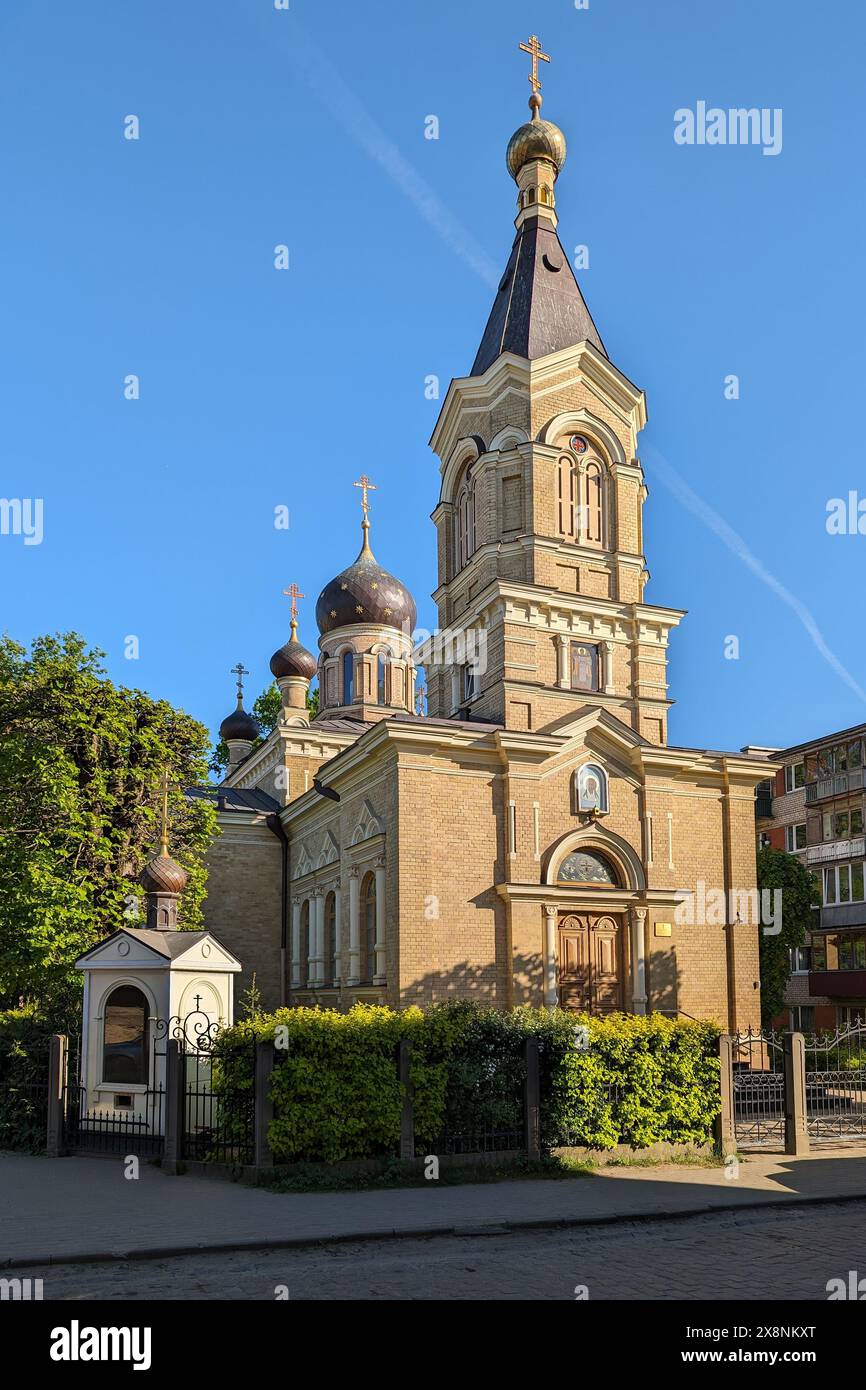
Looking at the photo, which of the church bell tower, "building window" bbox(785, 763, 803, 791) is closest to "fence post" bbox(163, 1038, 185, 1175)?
the church bell tower

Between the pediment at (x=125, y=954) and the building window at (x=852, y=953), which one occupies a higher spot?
the pediment at (x=125, y=954)

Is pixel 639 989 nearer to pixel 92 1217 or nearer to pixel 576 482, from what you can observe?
pixel 576 482

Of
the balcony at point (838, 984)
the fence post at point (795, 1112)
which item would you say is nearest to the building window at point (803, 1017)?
the balcony at point (838, 984)

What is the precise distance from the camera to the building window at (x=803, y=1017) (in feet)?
139

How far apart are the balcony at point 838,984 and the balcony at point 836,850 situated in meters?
3.84

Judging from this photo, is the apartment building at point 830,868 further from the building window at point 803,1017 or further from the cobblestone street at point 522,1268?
the cobblestone street at point 522,1268

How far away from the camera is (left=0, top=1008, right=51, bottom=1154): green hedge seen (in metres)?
15.7

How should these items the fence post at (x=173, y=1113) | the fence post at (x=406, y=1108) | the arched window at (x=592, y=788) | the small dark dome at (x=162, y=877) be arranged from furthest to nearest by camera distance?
the arched window at (x=592, y=788), the small dark dome at (x=162, y=877), the fence post at (x=173, y=1113), the fence post at (x=406, y=1108)

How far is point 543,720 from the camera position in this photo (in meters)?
23.4

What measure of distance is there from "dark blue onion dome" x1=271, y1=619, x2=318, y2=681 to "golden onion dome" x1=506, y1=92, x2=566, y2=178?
60.1ft

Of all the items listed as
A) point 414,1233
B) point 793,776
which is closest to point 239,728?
point 793,776

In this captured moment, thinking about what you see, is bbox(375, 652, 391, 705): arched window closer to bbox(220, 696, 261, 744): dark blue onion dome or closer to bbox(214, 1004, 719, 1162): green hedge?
bbox(220, 696, 261, 744): dark blue onion dome
